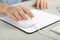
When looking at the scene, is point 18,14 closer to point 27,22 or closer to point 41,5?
point 27,22

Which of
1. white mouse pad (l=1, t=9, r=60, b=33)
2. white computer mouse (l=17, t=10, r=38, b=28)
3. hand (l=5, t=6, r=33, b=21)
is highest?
hand (l=5, t=6, r=33, b=21)

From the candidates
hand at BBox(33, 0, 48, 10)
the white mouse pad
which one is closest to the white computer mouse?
the white mouse pad

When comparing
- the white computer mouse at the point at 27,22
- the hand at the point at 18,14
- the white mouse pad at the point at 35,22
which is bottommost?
the white mouse pad at the point at 35,22

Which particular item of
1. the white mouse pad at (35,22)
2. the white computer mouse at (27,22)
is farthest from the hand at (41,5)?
the white computer mouse at (27,22)

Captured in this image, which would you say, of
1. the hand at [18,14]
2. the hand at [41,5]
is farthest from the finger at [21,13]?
the hand at [41,5]

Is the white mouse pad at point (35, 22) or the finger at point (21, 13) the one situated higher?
the finger at point (21, 13)

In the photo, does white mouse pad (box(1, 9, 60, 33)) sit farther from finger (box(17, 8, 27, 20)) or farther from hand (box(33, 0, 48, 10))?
hand (box(33, 0, 48, 10))

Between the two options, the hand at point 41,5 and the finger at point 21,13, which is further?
the hand at point 41,5

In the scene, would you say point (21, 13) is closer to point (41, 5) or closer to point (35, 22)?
point (35, 22)

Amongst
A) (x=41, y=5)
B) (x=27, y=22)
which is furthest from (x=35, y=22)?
(x=41, y=5)

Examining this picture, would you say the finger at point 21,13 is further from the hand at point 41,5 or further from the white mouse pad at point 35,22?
the hand at point 41,5

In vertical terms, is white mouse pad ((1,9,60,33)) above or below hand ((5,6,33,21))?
below

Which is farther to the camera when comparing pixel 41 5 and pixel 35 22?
pixel 41 5

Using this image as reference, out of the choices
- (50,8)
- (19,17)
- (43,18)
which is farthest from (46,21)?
(50,8)
